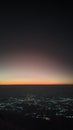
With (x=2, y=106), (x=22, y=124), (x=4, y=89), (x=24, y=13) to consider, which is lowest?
A: (x=22, y=124)

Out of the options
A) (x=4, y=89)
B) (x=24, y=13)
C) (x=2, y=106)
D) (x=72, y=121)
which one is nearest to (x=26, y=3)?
(x=24, y=13)

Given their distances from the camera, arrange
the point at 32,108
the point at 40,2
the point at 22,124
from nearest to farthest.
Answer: the point at 22,124, the point at 32,108, the point at 40,2

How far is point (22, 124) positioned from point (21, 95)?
42 centimetres

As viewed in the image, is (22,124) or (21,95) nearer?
(22,124)

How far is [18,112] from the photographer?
9.45ft

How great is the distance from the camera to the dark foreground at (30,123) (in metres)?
2.74

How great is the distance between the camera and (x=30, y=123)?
279cm

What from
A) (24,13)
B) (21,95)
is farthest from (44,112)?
(24,13)

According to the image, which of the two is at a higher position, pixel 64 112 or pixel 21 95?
pixel 21 95

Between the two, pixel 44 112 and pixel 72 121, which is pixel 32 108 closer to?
pixel 44 112

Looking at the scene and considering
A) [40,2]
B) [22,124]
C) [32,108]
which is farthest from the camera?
[40,2]

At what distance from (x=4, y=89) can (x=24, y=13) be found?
0.94 m

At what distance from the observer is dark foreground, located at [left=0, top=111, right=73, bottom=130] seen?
8.98 feet

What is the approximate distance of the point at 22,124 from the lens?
9.09ft
